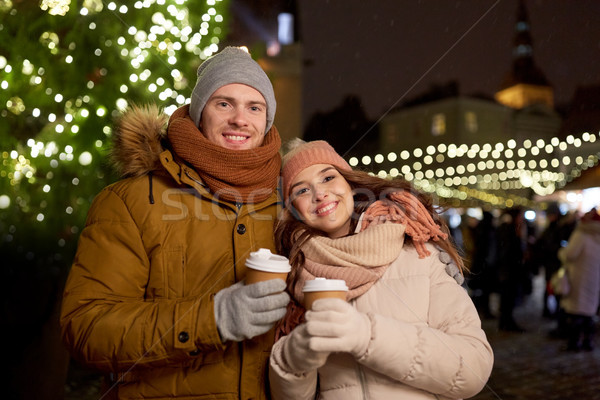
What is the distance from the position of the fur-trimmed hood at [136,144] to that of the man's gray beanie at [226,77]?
24 centimetres

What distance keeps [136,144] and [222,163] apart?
47 cm

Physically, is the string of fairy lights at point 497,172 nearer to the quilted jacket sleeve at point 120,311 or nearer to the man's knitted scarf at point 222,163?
the man's knitted scarf at point 222,163

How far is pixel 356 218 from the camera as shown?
2.72 metres

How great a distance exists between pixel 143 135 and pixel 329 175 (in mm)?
999

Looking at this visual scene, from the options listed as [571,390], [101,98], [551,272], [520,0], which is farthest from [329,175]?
[520,0]

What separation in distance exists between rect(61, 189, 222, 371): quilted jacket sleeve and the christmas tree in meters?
2.66

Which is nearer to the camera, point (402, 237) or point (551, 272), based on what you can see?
point (402, 237)

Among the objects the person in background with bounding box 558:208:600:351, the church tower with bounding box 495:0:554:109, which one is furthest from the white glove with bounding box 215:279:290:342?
the church tower with bounding box 495:0:554:109

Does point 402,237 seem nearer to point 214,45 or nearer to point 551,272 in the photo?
point 214,45

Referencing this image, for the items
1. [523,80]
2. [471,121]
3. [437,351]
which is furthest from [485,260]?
[523,80]

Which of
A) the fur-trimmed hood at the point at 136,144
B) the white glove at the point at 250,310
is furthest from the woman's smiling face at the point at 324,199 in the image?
the fur-trimmed hood at the point at 136,144

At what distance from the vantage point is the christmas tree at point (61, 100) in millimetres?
4727

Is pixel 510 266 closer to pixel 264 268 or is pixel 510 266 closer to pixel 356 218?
pixel 356 218

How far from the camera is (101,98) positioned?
514 cm
